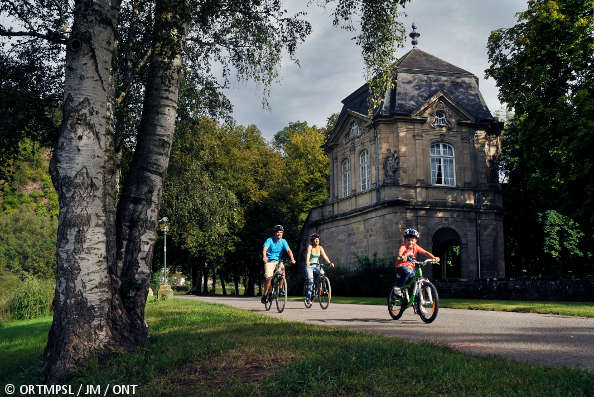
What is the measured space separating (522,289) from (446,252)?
706 inches

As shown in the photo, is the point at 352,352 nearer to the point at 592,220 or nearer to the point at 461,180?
the point at 592,220

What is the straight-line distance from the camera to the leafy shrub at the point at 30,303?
1927cm

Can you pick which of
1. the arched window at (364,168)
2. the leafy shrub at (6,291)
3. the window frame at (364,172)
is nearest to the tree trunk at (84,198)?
the leafy shrub at (6,291)

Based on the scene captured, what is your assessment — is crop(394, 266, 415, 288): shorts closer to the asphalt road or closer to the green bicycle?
the green bicycle

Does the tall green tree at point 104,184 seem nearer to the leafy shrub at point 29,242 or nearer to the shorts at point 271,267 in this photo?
the shorts at point 271,267

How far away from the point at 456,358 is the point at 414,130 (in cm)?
2777

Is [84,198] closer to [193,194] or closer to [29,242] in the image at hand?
[193,194]

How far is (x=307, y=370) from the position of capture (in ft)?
16.2

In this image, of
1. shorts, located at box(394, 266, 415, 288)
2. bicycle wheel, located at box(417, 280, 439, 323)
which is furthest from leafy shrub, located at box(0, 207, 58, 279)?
bicycle wheel, located at box(417, 280, 439, 323)

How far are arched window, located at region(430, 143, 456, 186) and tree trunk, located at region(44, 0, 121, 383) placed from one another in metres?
27.3

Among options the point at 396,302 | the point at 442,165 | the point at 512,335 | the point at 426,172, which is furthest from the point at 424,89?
the point at 512,335

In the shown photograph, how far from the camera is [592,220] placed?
70.8ft

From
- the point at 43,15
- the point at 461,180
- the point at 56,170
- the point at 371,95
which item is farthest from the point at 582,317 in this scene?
the point at 461,180

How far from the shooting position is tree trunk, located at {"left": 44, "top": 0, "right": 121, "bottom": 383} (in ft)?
20.8
